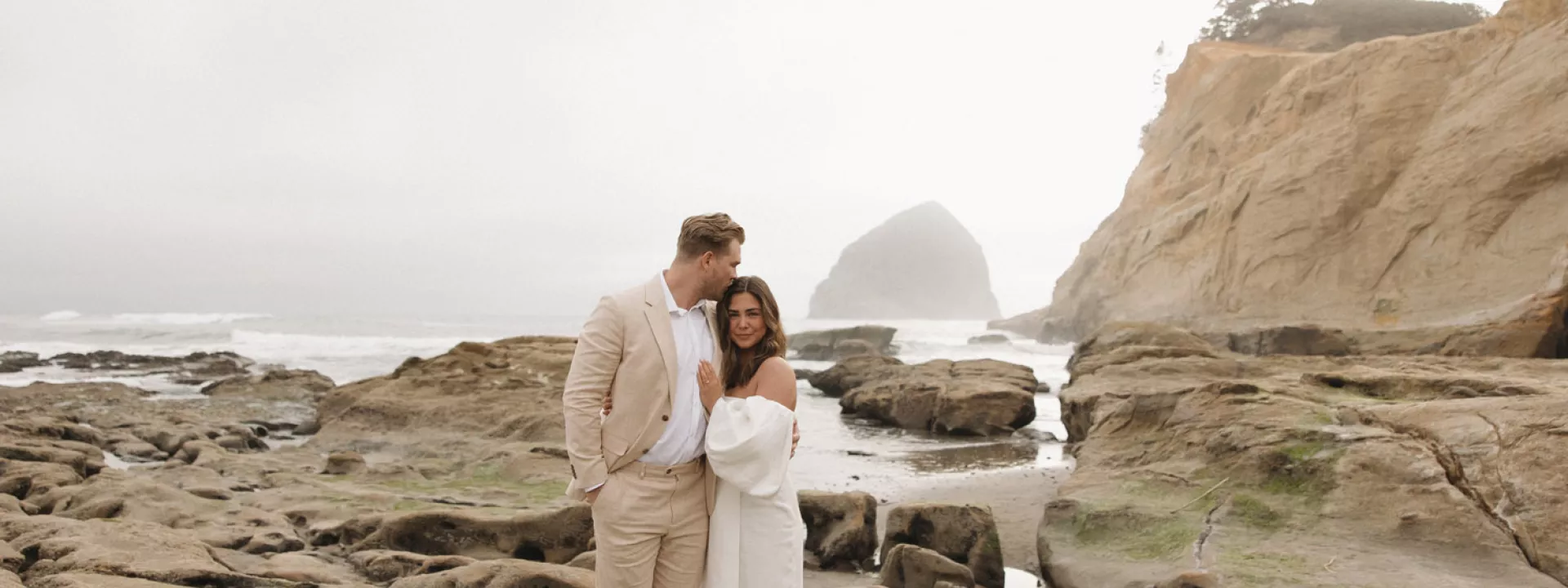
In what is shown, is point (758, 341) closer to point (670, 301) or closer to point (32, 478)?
point (670, 301)

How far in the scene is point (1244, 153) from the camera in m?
25.9

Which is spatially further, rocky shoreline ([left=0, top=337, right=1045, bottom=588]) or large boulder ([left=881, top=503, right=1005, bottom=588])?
large boulder ([left=881, top=503, right=1005, bottom=588])

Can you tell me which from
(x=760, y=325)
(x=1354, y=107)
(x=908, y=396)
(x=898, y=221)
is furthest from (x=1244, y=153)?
(x=898, y=221)

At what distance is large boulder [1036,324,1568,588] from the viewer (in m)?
4.04

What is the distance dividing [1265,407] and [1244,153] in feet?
76.8

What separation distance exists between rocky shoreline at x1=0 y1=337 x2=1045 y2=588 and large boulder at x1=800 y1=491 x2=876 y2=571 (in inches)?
0.5

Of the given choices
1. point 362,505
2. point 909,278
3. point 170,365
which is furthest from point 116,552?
point 909,278

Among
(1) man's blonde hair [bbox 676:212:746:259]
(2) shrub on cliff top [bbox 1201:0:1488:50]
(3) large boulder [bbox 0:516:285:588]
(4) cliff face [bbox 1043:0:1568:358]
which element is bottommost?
(3) large boulder [bbox 0:516:285:588]

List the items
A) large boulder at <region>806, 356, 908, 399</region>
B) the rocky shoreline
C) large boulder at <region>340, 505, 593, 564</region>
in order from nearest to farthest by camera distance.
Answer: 1. the rocky shoreline
2. large boulder at <region>340, 505, 593, 564</region>
3. large boulder at <region>806, 356, 908, 399</region>

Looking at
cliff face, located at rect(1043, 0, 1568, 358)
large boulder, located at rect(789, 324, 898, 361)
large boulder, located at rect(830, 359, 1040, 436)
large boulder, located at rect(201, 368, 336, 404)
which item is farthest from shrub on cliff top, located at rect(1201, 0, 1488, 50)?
large boulder, located at rect(201, 368, 336, 404)

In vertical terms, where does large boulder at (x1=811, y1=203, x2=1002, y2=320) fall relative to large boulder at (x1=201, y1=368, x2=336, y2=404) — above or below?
above

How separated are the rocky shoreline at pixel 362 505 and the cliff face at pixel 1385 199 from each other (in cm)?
1070

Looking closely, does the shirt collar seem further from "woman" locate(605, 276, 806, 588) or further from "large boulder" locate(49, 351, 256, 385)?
"large boulder" locate(49, 351, 256, 385)

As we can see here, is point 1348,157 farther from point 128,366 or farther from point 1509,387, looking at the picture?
point 128,366
